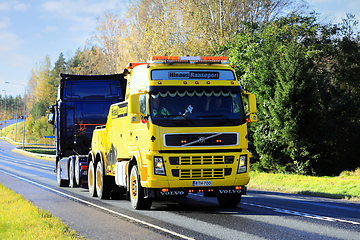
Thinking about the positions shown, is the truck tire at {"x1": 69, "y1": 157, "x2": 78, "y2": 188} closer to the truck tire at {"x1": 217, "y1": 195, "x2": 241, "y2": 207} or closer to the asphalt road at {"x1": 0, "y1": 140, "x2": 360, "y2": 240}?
the asphalt road at {"x1": 0, "y1": 140, "x2": 360, "y2": 240}

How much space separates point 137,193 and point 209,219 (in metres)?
2.10

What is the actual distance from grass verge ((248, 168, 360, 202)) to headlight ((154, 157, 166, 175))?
24.2ft

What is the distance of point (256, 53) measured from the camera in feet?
97.2

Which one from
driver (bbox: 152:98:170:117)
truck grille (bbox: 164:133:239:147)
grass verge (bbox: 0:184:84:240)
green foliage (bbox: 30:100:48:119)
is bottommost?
grass verge (bbox: 0:184:84:240)

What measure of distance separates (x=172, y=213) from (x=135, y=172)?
53.3 inches

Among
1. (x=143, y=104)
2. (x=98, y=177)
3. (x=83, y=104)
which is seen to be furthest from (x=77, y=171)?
(x=143, y=104)

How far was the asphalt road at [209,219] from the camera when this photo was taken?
27.0 ft

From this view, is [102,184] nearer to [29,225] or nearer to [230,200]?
[230,200]

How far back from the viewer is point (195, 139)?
10.4 m

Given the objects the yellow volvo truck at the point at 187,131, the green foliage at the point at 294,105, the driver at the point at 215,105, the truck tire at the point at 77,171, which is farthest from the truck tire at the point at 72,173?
the green foliage at the point at 294,105

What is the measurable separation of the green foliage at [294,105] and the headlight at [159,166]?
54.6ft

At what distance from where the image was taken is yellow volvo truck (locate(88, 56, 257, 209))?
10398 mm

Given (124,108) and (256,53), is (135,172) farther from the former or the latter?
(256,53)

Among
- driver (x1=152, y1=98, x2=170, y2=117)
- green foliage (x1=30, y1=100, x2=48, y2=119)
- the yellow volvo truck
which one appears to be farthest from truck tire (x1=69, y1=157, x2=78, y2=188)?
green foliage (x1=30, y1=100, x2=48, y2=119)
